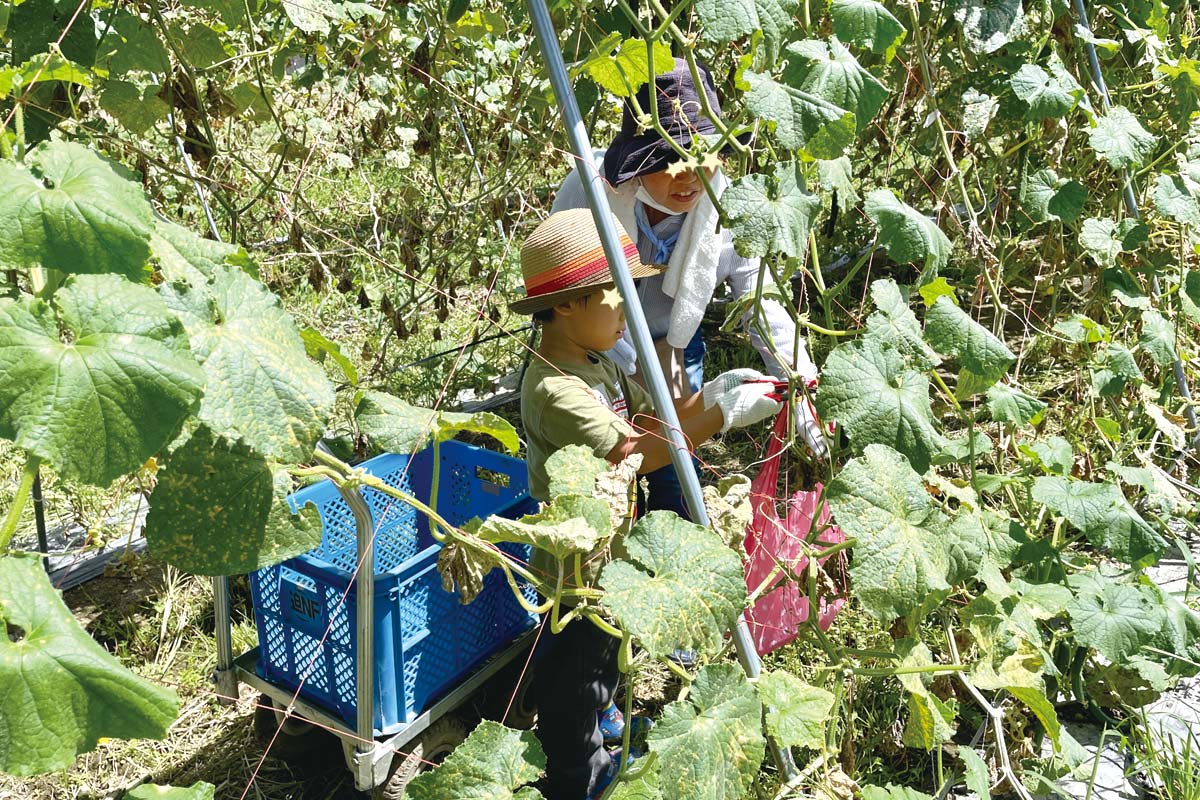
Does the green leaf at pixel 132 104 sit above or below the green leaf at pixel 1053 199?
above

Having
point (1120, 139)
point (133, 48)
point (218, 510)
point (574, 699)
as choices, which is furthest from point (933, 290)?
point (133, 48)

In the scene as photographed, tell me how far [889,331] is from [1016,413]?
14.1 inches

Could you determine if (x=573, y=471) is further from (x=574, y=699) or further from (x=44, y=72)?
(x=44, y=72)

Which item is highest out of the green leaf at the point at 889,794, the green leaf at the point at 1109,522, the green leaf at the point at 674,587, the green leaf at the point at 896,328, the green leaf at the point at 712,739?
the green leaf at the point at 896,328

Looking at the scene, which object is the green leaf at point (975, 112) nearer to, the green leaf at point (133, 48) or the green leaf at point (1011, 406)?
the green leaf at point (1011, 406)

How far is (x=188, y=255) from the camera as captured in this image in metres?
1.12

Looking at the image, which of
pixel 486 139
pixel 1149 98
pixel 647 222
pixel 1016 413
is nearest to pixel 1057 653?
pixel 1016 413

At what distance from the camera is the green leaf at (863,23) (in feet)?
4.96

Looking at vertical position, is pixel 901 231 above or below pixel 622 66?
below

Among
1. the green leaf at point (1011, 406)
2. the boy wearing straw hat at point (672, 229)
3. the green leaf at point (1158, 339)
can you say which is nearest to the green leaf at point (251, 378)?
the green leaf at point (1011, 406)

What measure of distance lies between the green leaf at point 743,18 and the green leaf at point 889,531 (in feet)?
1.90

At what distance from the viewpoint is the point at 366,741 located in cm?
182

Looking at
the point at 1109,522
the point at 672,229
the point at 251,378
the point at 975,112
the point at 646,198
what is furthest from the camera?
the point at 975,112

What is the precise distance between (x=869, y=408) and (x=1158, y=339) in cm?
110
